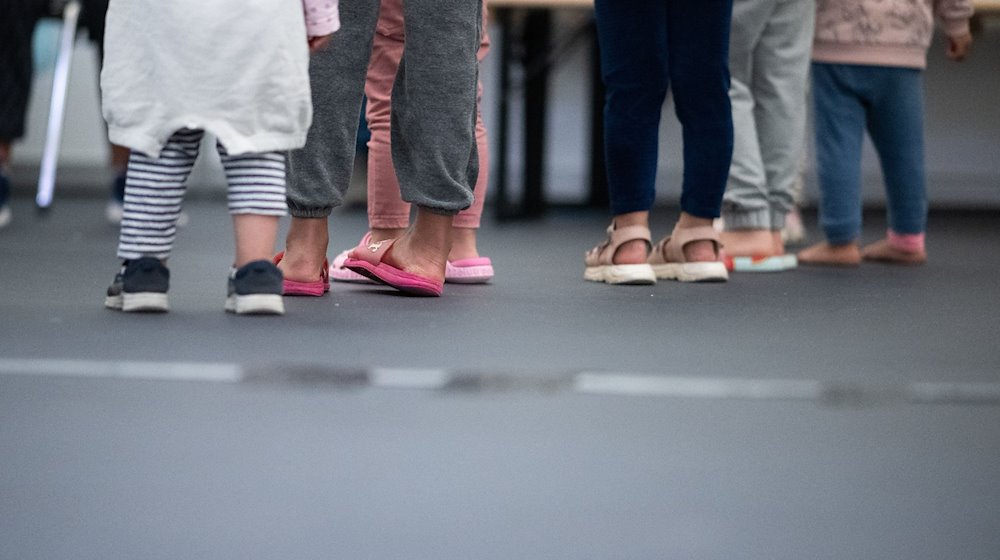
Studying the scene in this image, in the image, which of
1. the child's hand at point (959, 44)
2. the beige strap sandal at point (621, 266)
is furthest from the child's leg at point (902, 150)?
the beige strap sandal at point (621, 266)

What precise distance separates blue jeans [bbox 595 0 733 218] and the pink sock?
28.1 inches

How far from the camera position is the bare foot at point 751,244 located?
2492 mm

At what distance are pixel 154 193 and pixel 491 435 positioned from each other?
73cm

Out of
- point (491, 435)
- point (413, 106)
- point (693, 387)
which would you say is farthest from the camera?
point (413, 106)

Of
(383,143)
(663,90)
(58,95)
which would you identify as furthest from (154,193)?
(58,95)

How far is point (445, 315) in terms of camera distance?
1701mm

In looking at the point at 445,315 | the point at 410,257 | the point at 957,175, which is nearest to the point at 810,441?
the point at 445,315

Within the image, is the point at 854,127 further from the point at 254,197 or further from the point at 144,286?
the point at 144,286

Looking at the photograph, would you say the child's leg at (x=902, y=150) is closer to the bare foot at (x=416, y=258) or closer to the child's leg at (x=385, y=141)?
the child's leg at (x=385, y=141)

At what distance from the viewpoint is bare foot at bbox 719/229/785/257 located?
8.18 feet

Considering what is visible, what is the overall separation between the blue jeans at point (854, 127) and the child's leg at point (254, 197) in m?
1.36

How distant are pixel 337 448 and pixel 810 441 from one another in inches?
15.1

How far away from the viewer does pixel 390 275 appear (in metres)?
1.89

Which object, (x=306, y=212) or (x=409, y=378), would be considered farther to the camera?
(x=306, y=212)
